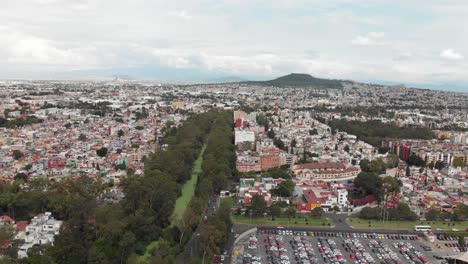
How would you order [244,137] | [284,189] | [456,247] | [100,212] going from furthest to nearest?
[244,137], [284,189], [456,247], [100,212]

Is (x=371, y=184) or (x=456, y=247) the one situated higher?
(x=371, y=184)

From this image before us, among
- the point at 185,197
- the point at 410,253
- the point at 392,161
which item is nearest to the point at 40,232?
the point at 185,197

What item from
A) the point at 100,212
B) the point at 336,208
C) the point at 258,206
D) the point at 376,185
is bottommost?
the point at 336,208

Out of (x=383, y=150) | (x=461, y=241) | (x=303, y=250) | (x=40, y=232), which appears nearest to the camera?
(x=40, y=232)

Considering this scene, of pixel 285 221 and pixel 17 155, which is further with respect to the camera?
pixel 17 155

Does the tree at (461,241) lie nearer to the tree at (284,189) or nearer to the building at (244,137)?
the tree at (284,189)

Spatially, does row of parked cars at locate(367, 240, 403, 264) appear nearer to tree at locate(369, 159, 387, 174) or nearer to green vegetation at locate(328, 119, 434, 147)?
tree at locate(369, 159, 387, 174)

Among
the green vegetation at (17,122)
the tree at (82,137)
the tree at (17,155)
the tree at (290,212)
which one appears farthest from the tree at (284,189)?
the green vegetation at (17,122)

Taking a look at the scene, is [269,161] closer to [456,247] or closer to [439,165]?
[439,165]
